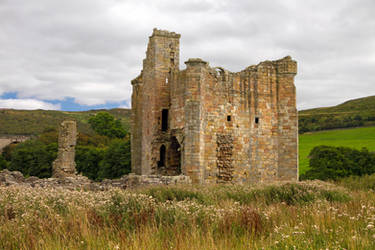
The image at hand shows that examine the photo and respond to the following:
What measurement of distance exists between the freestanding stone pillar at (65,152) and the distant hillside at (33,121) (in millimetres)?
54218

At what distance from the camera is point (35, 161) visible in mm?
47656

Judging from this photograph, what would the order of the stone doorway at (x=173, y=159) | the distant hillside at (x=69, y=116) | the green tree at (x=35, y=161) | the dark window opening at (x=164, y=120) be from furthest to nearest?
the distant hillside at (x=69, y=116), the green tree at (x=35, y=161), the dark window opening at (x=164, y=120), the stone doorway at (x=173, y=159)

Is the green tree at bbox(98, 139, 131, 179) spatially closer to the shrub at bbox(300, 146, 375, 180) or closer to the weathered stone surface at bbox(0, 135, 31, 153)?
the shrub at bbox(300, 146, 375, 180)

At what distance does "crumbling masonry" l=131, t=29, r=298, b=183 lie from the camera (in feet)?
64.8

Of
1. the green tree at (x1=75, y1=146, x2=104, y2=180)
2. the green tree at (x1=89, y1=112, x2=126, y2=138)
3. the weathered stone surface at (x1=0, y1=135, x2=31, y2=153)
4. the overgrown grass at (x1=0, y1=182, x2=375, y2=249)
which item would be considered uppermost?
the green tree at (x1=89, y1=112, x2=126, y2=138)

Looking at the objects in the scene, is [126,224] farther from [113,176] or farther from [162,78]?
[113,176]

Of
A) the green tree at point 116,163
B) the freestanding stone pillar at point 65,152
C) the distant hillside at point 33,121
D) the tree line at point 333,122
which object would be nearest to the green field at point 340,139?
the tree line at point 333,122

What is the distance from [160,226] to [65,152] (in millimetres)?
18743

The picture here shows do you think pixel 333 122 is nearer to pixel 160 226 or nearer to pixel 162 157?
pixel 162 157

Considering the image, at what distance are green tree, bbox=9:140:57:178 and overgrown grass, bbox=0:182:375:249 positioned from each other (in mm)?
39071

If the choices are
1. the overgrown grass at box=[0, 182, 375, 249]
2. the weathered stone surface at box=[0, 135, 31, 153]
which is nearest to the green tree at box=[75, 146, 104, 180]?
the weathered stone surface at box=[0, 135, 31, 153]

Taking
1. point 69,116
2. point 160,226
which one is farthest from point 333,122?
point 160,226

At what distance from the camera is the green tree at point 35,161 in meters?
46.3

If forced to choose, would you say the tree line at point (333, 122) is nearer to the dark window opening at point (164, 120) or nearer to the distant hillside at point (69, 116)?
the distant hillside at point (69, 116)
